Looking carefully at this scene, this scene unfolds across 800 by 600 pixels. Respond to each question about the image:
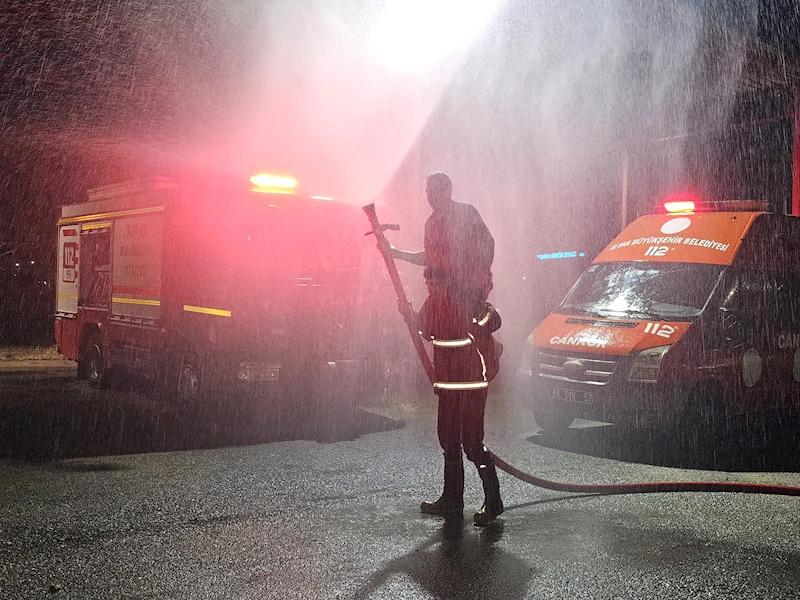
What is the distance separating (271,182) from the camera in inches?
364

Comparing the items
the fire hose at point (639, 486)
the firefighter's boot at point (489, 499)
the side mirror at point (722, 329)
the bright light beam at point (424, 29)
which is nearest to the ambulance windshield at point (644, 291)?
the side mirror at point (722, 329)

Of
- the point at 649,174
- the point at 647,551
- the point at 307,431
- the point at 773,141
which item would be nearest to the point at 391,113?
the point at 649,174

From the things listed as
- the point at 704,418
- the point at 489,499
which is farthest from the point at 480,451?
the point at 704,418

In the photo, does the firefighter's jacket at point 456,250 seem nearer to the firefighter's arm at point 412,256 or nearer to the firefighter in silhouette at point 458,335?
the firefighter in silhouette at point 458,335

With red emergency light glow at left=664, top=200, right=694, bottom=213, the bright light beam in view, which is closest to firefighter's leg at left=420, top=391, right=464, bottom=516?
red emergency light glow at left=664, top=200, right=694, bottom=213

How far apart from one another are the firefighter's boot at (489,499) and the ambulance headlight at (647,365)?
2.53 metres

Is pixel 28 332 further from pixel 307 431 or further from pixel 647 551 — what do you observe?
pixel 647 551

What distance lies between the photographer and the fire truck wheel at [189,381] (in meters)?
8.95

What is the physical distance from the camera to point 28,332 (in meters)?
21.9

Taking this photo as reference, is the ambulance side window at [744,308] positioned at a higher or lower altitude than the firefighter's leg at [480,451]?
higher

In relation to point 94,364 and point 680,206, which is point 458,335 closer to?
point 680,206

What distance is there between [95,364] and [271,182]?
4.03 meters

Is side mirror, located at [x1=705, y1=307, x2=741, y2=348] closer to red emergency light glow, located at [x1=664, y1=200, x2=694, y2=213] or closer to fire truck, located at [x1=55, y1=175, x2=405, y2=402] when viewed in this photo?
red emergency light glow, located at [x1=664, y1=200, x2=694, y2=213]

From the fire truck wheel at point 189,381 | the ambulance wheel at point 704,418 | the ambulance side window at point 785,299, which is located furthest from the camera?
the fire truck wheel at point 189,381
